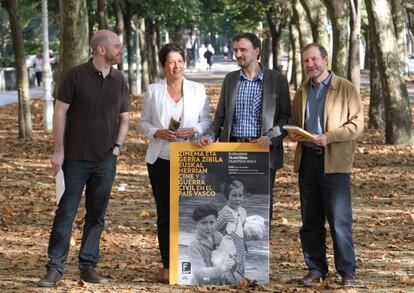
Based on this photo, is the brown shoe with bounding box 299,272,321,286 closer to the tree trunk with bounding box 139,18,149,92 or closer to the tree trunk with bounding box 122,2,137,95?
the tree trunk with bounding box 122,2,137,95

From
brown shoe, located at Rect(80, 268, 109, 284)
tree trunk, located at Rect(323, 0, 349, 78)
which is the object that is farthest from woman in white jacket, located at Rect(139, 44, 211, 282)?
tree trunk, located at Rect(323, 0, 349, 78)

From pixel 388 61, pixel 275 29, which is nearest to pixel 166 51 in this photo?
pixel 388 61

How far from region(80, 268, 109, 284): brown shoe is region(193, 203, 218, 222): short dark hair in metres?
0.87

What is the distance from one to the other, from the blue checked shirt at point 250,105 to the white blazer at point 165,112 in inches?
12.0

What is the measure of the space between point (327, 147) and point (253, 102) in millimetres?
646

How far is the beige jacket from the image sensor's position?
8.42 m

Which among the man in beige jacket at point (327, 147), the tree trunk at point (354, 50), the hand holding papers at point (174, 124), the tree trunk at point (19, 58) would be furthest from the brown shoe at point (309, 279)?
the tree trunk at point (354, 50)

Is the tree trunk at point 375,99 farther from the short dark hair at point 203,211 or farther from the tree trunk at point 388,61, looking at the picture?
the short dark hair at point 203,211

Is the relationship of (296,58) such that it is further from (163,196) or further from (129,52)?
(163,196)

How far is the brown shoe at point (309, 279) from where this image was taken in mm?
8672

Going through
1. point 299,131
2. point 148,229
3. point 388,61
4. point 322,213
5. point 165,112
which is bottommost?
point 148,229

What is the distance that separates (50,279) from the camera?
861cm

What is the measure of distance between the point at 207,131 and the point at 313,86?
878 mm

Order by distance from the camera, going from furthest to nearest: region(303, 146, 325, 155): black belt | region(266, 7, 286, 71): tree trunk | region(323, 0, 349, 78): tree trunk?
1. region(266, 7, 286, 71): tree trunk
2. region(323, 0, 349, 78): tree trunk
3. region(303, 146, 325, 155): black belt
